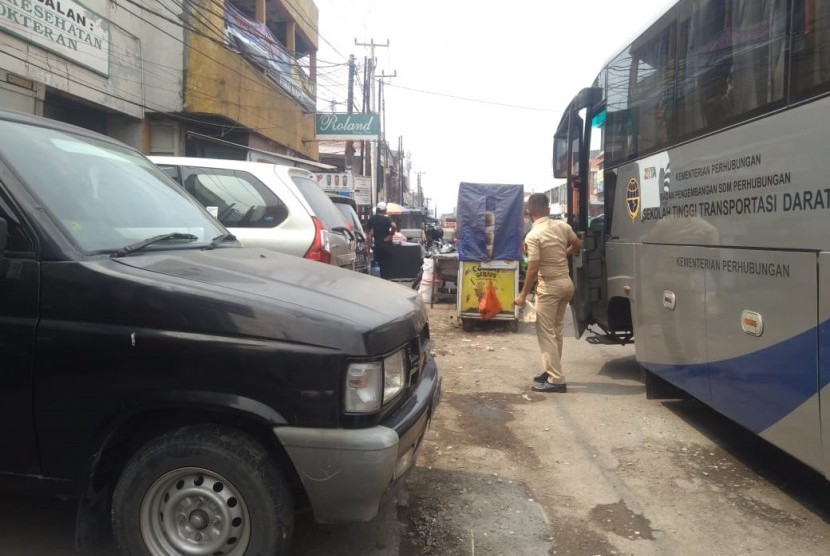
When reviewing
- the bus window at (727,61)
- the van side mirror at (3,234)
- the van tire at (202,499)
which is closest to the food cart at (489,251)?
the bus window at (727,61)

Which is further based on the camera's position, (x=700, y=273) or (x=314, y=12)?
(x=314, y=12)

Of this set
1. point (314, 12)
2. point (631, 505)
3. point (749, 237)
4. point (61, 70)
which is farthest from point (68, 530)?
point (314, 12)

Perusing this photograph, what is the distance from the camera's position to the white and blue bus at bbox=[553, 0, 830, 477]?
3123 mm

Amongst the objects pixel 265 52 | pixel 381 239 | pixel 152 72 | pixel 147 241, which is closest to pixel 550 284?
pixel 147 241

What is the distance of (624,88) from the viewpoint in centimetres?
584

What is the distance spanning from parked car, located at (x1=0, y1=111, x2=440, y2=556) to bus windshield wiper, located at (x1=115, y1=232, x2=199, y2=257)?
5 cm

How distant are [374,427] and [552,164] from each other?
5970mm

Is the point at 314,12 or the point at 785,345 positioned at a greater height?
the point at 314,12

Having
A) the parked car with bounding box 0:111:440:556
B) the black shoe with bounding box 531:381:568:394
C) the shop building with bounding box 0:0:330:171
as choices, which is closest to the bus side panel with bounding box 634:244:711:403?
the black shoe with bounding box 531:381:568:394

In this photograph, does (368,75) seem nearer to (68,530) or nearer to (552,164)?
(552,164)

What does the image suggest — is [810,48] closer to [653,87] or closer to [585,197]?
[653,87]

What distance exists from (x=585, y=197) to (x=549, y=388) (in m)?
2.32

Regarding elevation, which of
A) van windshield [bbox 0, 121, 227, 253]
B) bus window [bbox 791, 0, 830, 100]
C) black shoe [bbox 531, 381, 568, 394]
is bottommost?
black shoe [bbox 531, 381, 568, 394]

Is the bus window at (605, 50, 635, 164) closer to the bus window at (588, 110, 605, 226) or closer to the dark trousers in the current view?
the bus window at (588, 110, 605, 226)
